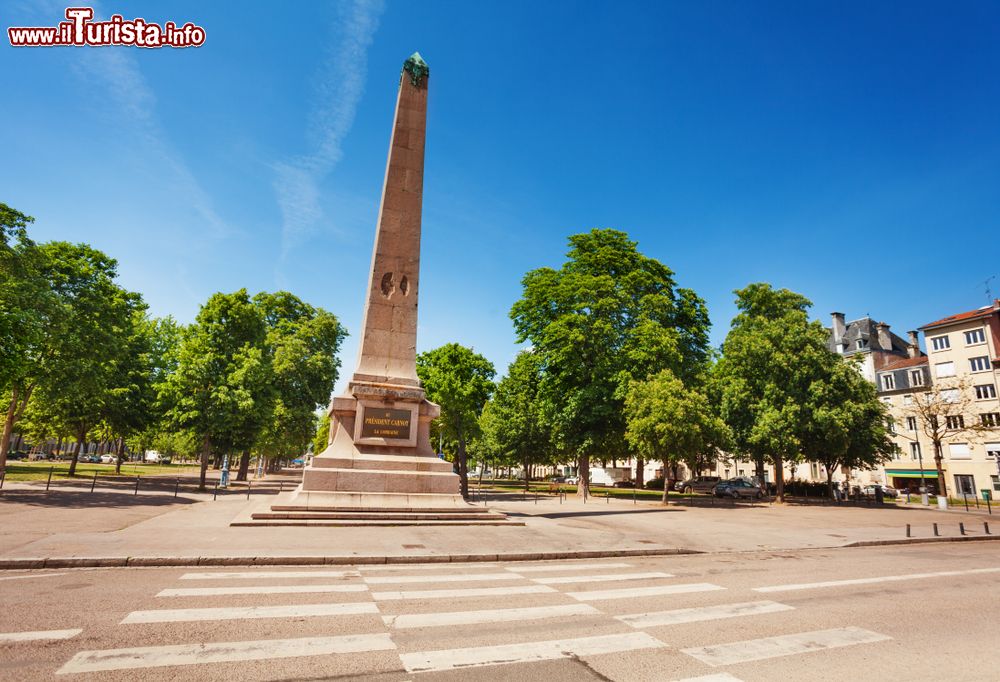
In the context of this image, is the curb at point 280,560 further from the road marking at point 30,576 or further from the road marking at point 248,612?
the road marking at point 248,612

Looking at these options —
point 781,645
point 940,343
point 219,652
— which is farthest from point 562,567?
point 940,343

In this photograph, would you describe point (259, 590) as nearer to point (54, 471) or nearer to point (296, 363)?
point (296, 363)

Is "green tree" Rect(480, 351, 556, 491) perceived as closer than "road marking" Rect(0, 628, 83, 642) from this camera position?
No

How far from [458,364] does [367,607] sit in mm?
25563

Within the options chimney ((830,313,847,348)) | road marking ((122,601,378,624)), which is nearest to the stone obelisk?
road marking ((122,601,378,624))

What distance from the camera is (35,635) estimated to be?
529 cm

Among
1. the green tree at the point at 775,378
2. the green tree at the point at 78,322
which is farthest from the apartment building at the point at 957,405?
the green tree at the point at 78,322

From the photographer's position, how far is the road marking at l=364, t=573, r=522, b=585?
8367mm

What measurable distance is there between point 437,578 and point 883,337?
232 feet

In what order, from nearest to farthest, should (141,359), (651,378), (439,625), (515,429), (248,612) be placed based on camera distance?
(439,625), (248,612), (651,378), (141,359), (515,429)

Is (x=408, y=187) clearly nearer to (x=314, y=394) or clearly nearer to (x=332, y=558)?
(x=332, y=558)

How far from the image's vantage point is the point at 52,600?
658cm

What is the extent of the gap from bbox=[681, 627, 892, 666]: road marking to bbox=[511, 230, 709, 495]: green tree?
83.5 feet

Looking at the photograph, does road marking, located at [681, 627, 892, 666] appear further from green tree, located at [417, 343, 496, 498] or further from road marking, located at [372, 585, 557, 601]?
green tree, located at [417, 343, 496, 498]
